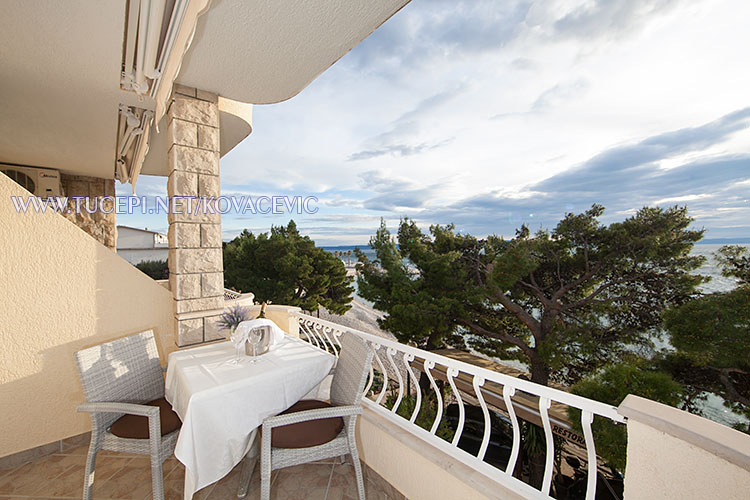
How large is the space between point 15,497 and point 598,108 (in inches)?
474

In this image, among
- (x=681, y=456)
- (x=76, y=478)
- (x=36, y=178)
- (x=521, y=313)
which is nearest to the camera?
(x=681, y=456)

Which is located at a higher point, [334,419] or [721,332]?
[334,419]

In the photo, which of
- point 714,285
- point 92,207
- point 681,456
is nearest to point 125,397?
point 681,456

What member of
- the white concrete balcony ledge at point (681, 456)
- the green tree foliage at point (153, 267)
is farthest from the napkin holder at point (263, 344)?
the green tree foliage at point (153, 267)

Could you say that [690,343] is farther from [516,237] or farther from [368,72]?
[368,72]

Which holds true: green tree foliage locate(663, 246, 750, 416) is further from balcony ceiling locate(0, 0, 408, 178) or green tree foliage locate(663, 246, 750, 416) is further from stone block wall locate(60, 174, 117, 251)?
stone block wall locate(60, 174, 117, 251)

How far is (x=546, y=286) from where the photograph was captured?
9766 millimetres

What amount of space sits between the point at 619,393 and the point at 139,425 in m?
5.03

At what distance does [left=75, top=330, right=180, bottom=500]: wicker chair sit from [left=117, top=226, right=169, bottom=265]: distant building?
17.0m

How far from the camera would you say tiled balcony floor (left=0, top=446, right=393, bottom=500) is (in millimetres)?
1683

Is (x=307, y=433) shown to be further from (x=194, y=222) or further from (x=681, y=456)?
(x=194, y=222)

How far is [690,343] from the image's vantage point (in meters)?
4.30

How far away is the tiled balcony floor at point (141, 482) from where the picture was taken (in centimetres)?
168

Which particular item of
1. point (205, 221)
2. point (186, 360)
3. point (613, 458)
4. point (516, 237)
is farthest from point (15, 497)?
point (516, 237)
